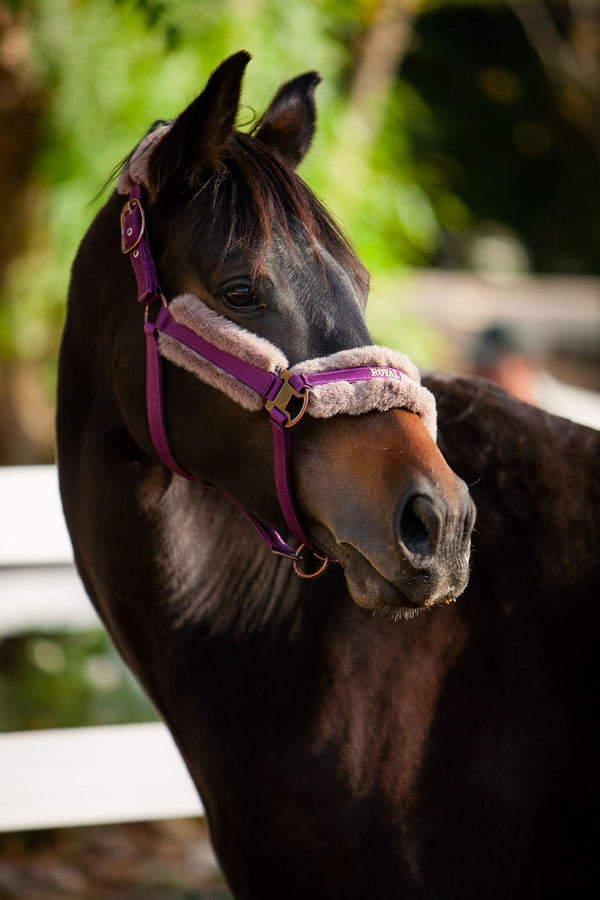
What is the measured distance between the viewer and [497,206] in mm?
16750

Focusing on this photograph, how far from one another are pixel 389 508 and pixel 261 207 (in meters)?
0.64

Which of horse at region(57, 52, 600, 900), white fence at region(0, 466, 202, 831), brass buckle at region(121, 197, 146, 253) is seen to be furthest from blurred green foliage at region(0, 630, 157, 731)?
brass buckle at region(121, 197, 146, 253)

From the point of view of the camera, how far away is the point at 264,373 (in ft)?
5.84

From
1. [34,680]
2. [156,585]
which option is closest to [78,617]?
[34,680]

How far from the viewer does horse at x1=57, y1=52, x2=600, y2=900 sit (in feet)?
5.77

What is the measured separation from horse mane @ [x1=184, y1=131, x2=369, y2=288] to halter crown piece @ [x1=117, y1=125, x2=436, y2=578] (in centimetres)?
14

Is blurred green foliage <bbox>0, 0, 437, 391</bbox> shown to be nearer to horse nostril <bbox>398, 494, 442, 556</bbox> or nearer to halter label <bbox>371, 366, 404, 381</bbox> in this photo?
halter label <bbox>371, 366, 404, 381</bbox>

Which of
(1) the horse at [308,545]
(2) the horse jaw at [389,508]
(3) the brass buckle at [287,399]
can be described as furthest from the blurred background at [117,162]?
(2) the horse jaw at [389,508]

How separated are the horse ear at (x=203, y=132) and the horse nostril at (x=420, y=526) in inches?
31.8

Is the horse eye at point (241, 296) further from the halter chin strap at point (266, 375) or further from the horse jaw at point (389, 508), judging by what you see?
the horse jaw at point (389, 508)

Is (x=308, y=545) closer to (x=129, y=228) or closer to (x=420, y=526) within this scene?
(x=420, y=526)

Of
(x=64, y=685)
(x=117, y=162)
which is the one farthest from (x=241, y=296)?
(x=64, y=685)

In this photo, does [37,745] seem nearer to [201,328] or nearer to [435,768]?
[435,768]

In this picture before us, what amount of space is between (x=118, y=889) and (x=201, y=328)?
2861 millimetres
